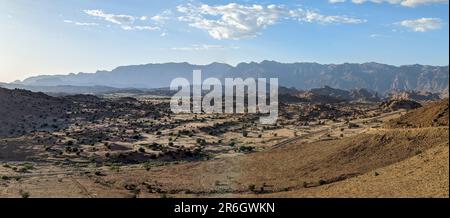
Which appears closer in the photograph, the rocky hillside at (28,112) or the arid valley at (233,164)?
the arid valley at (233,164)

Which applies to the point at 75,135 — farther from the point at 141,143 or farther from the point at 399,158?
the point at 399,158

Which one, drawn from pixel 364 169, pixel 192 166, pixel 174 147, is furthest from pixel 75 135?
pixel 364 169

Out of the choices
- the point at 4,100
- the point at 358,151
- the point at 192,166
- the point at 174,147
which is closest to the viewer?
the point at 358,151

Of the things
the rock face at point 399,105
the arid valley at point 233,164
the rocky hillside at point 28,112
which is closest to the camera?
the arid valley at point 233,164

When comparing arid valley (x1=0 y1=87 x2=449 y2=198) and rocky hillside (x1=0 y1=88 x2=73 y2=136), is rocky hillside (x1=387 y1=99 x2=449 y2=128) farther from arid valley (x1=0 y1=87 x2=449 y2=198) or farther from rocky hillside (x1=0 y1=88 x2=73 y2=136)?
rocky hillside (x1=0 y1=88 x2=73 y2=136)

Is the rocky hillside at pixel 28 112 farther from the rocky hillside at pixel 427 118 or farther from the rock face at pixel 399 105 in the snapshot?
the rock face at pixel 399 105

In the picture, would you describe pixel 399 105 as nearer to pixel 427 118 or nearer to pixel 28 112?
pixel 427 118

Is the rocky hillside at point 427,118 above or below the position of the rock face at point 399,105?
above

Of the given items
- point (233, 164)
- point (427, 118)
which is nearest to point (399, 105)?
point (427, 118)

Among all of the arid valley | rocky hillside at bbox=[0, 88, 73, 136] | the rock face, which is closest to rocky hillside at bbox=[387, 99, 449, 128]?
the arid valley

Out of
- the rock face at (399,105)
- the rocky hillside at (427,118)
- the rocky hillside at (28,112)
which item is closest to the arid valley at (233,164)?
the rocky hillside at (427,118)

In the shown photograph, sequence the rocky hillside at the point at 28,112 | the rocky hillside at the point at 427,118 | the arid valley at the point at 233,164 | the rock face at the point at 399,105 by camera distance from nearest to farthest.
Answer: the arid valley at the point at 233,164 < the rocky hillside at the point at 427,118 < the rocky hillside at the point at 28,112 < the rock face at the point at 399,105
